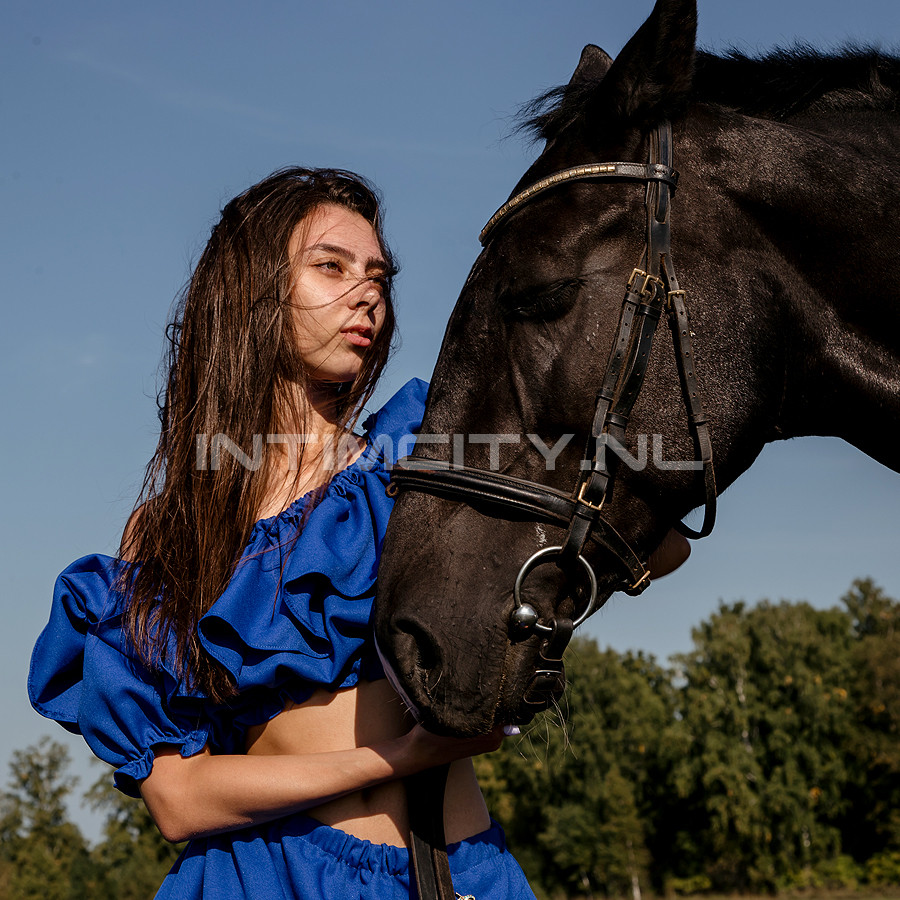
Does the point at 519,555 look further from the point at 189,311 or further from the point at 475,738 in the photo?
the point at 189,311

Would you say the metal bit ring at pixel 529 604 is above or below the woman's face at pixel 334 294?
below

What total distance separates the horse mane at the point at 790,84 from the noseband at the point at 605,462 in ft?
1.33

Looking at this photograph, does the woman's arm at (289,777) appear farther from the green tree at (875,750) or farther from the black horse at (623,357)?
the green tree at (875,750)

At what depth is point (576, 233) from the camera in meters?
2.53

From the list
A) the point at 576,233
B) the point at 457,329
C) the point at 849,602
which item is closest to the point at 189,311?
the point at 457,329

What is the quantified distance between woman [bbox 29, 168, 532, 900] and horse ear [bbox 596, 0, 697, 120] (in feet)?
3.73

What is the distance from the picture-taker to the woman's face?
327 centimetres

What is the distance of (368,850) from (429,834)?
7.0 inches

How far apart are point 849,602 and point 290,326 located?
6386 centimetres

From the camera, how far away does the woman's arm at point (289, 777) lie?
100.0 inches

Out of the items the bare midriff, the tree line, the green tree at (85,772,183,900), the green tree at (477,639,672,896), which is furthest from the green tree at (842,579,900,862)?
the bare midriff

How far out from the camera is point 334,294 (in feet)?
10.8

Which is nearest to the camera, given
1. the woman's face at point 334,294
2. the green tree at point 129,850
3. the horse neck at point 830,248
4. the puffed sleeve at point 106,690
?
the horse neck at point 830,248

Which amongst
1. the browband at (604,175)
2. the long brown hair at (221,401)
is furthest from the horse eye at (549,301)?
the long brown hair at (221,401)
